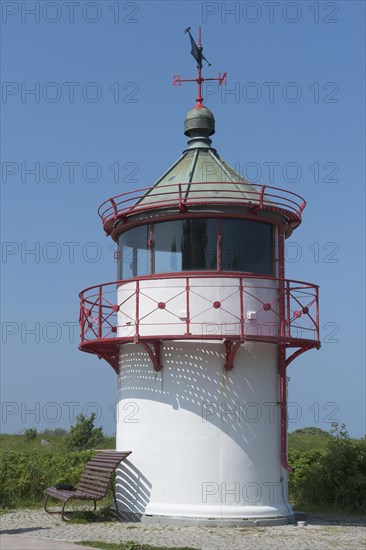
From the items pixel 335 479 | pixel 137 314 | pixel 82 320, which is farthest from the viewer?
pixel 335 479

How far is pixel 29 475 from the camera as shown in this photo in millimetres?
21219

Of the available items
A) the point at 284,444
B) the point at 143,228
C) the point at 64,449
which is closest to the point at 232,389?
the point at 284,444

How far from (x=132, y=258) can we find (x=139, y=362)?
2418 millimetres

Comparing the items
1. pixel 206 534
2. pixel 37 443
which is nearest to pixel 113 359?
pixel 206 534

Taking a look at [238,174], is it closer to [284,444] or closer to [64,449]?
[284,444]

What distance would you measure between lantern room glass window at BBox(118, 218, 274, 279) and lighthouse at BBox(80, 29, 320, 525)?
2 centimetres

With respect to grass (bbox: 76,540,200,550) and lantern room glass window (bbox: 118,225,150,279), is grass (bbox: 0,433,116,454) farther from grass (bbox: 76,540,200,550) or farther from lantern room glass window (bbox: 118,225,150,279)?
grass (bbox: 76,540,200,550)

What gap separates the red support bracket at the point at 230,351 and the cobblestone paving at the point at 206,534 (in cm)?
334

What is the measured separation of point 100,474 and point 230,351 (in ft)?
13.1

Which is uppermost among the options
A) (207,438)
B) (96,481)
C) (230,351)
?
(230,351)

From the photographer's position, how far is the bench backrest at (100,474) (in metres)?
17.2

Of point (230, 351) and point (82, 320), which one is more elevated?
point (82, 320)

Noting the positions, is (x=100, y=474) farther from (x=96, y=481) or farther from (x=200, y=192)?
(x=200, y=192)

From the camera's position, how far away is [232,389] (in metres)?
17.2
